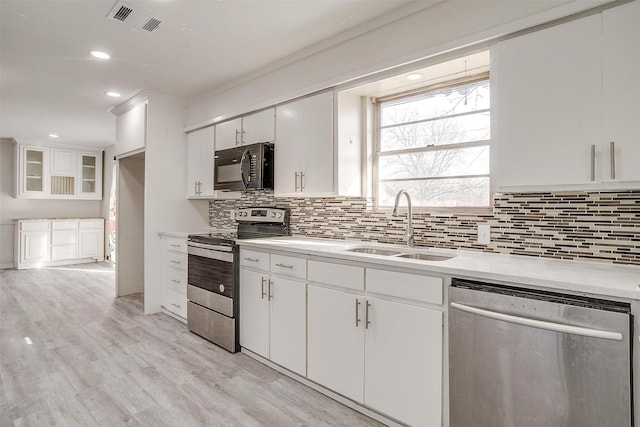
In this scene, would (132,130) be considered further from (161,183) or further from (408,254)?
(408,254)

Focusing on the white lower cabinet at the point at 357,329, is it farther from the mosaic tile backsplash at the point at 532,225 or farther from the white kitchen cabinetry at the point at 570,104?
the white kitchen cabinetry at the point at 570,104

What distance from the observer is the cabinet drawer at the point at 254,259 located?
2682mm

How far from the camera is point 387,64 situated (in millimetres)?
2295

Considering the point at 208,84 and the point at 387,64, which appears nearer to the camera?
the point at 387,64

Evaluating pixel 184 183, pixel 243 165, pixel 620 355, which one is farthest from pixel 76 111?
pixel 620 355

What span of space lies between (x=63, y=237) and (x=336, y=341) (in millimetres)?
7249

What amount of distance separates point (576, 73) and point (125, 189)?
496 cm

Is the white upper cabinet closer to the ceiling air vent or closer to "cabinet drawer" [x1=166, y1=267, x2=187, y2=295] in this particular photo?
"cabinet drawer" [x1=166, y1=267, x2=187, y2=295]

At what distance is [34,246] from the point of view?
682 centimetres

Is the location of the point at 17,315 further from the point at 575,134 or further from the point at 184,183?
the point at 575,134

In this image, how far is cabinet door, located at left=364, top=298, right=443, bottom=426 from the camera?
1751mm

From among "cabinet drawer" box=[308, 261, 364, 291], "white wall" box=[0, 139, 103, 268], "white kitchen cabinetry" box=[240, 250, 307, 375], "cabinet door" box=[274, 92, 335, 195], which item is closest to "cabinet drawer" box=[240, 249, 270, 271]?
"white kitchen cabinetry" box=[240, 250, 307, 375]

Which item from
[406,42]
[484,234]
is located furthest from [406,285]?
[406,42]

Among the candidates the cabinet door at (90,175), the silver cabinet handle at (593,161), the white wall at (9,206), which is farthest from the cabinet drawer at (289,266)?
the white wall at (9,206)
